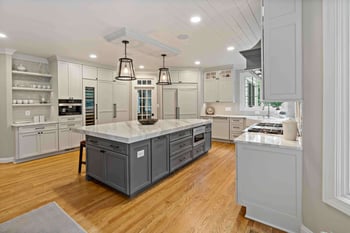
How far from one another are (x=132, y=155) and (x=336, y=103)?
218 cm

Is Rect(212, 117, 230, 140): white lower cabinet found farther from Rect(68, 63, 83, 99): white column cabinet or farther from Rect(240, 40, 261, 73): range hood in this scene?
Rect(68, 63, 83, 99): white column cabinet

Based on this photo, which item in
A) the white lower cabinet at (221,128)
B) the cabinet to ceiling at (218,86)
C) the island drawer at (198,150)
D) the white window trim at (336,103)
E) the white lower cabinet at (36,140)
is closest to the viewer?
the white window trim at (336,103)

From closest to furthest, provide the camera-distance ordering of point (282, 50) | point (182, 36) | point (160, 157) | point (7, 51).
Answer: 1. point (282, 50)
2. point (160, 157)
3. point (182, 36)
4. point (7, 51)

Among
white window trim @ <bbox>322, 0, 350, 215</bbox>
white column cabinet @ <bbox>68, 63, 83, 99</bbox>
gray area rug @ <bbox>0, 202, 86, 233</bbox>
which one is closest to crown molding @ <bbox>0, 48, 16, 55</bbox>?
white column cabinet @ <bbox>68, 63, 83, 99</bbox>

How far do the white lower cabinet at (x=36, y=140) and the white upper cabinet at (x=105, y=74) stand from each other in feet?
6.33

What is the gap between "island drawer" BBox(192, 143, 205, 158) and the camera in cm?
405

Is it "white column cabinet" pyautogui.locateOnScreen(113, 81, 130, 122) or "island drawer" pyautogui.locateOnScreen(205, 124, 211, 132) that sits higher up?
"white column cabinet" pyautogui.locateOnScreen(113, 81, 130, 122)

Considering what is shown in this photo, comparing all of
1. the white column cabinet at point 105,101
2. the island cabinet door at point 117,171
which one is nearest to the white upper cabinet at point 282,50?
the island cabinet door at point 117,171

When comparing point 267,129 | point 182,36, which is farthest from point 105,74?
point 267,129

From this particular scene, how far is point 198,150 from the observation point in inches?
166

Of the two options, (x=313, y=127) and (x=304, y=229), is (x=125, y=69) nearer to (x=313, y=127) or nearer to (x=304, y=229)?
(x=313, y=127)

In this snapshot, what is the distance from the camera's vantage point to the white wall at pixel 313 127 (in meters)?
1.55

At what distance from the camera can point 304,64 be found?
173 centimetres

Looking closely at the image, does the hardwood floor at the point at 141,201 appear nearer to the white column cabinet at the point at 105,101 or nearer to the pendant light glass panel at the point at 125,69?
the pendant light glass panel at the point at 125,69
